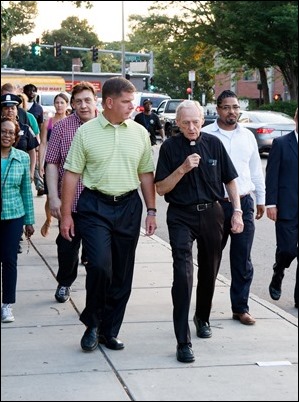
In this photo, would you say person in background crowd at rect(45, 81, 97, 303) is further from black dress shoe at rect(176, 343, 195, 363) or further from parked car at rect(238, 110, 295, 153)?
parked car at rect(238, 110, 295, 153)

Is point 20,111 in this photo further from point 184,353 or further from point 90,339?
point 184,353

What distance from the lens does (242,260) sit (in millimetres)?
7543

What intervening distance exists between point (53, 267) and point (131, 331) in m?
3.16

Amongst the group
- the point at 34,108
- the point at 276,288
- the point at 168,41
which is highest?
the point at 168,41

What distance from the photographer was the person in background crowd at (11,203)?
7.24 m

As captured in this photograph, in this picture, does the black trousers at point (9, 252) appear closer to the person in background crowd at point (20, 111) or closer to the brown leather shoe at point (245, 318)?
the brown leather shoe at point (245, 318)

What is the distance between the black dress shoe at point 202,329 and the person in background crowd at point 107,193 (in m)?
0.69

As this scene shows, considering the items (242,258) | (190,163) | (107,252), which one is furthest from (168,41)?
(242,258)

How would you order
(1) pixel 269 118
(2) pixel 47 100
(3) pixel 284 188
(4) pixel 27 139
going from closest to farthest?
(3) pixel 284 188
(4) pixel 27 139
(1) pixel 269 118
(2) pixel 47 100

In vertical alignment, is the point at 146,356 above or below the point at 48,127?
below

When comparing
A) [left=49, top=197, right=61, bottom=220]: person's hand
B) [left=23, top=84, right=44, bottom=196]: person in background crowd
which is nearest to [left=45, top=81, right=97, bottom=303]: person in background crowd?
[left=49, top=197, right=61, bottom=220]: person's hand

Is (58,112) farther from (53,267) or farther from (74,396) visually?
(74,396)

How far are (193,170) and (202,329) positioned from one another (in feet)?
4.12

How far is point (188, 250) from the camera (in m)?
6.58
